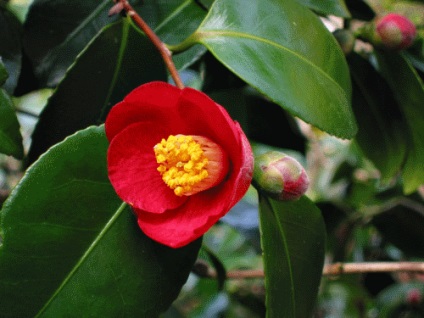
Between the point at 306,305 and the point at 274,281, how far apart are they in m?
0.11

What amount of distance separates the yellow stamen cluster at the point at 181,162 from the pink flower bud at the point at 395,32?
438 millimetres

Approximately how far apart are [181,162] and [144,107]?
0.24 ft

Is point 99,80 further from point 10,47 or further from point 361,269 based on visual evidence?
point 361,269

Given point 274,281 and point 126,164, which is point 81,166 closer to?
point 126,164

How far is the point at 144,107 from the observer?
2.05ft

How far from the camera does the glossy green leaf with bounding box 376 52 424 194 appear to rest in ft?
2.97

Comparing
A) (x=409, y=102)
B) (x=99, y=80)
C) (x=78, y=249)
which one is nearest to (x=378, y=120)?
(x=409, y=102)

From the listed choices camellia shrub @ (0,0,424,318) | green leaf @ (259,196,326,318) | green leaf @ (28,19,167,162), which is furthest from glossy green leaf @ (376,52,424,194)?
green leaf @ (28,19,167,162)

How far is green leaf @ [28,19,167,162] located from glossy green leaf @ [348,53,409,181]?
0.39 metres

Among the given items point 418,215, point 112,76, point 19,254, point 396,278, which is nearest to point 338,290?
point 396,278

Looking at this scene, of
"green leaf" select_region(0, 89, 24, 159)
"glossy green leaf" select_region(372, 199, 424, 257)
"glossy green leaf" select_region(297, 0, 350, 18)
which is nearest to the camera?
"green leaf" select_region(0, 89, 24, 159)

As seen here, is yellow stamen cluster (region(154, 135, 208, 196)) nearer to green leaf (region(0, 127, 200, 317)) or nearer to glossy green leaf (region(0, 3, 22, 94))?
green leaf (region(0, 127, 200, 317))

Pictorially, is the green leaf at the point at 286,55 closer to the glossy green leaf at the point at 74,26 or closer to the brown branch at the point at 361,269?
the glossy green leaf at the point at 74,26

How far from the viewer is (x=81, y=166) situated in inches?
25.8
